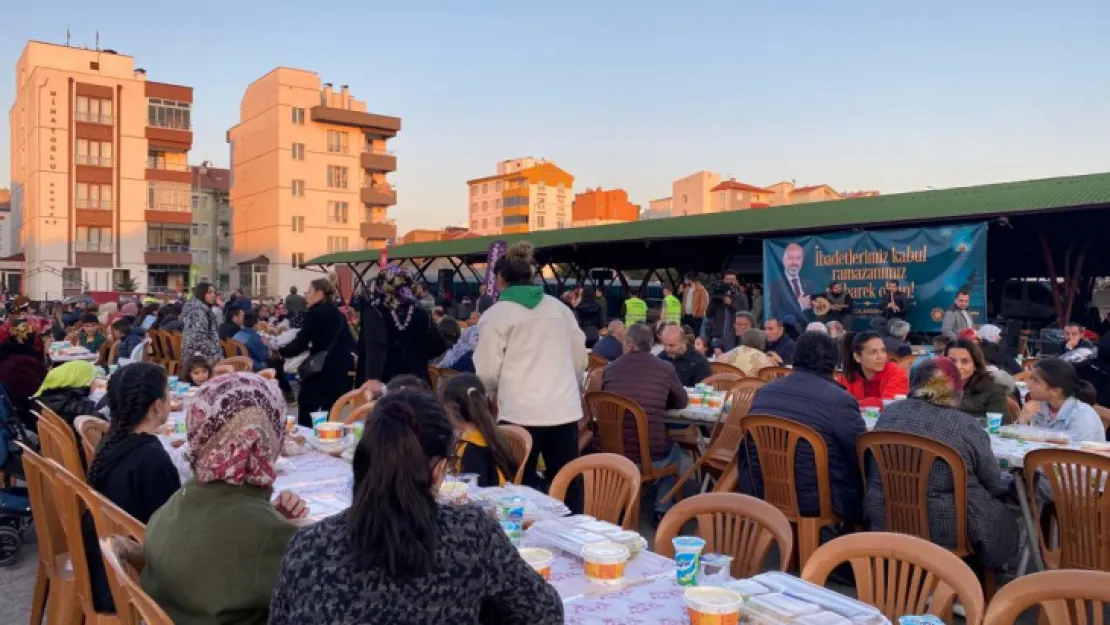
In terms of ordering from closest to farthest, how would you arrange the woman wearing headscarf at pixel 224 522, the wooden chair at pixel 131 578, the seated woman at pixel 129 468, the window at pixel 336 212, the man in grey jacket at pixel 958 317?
the wooden chair at pixel 131 578
the woman wearing headscarf at pixel 224 522
the seated woman at pixel 129 468
the man in grey jacket at pixel 958 317
the window at pixel 336 212

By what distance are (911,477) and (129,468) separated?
3559mm

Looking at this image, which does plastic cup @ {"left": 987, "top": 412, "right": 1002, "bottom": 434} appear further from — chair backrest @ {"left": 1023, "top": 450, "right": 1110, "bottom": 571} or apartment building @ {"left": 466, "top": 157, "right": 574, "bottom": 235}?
apartment building @ {"left": 466, "top": 157, "right": 574, "bottom": 235}

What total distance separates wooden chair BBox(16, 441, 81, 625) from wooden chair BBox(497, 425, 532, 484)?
6.74 feet

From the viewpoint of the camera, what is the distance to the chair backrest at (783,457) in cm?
448

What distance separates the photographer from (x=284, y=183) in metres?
49.4

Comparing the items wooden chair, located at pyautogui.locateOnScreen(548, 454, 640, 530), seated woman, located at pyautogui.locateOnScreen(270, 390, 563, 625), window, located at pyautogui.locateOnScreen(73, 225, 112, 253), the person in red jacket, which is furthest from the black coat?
window, located at pyautogui.locateOnScreen(73, 225, 112, 253)

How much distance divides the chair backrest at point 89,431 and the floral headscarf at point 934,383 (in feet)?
14.6

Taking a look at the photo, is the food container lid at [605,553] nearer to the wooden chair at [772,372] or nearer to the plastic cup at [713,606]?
the plastic cup at [713,606]

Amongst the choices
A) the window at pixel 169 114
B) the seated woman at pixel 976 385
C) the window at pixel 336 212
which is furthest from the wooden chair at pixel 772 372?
the window at pixel 336 212

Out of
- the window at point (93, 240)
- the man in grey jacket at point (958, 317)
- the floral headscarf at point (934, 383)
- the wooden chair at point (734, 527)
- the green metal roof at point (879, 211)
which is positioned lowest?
the wooden chair at point (734, 527)

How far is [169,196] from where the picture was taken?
4603 centimetres

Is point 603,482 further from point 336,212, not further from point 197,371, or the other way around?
point 336,212

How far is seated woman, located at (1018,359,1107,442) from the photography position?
5.02 m

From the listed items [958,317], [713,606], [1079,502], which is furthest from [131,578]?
[958,317]
